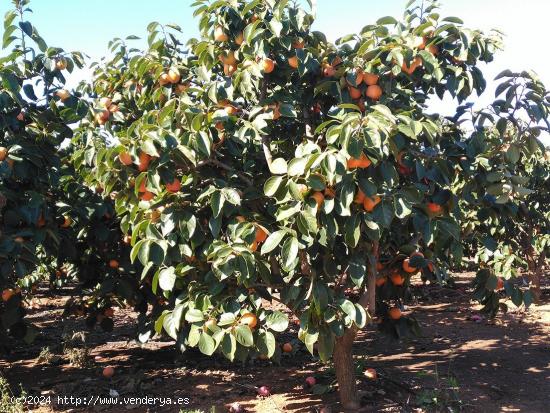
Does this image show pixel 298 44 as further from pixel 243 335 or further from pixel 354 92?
pixel 243 335

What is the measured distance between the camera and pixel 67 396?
11.6 ft

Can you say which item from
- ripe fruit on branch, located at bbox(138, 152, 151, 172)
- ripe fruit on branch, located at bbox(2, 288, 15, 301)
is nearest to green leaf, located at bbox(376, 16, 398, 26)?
ripe fruit on branch, located at bbox(138, 152, 151, 172)

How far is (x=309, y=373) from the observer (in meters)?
4.00

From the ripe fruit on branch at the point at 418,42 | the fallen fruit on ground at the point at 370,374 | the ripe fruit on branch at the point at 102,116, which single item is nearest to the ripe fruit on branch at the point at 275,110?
the ripe fruit on branch at the point at 418,42

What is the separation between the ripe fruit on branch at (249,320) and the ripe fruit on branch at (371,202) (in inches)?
30.3

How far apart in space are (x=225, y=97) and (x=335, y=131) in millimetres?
A: 827

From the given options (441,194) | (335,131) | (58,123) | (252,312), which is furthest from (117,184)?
(441,194)

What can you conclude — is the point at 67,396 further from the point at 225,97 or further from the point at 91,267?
the point at 225,97

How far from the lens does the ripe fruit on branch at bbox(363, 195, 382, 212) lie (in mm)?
2313

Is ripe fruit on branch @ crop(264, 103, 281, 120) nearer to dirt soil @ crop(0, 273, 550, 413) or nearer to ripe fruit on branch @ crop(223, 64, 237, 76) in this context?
ripe fruit on branch @ crop(223, 64, 237, 76)

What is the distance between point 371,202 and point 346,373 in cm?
140

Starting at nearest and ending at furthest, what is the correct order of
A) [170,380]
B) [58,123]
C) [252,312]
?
[252,312], [58,123], [170,380]

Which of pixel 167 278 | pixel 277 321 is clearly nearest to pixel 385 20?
pixel 277 321

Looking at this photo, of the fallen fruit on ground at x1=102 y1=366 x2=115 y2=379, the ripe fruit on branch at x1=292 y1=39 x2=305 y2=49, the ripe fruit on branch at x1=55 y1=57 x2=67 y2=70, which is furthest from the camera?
the fallen fruit on ground at x1=102 y1=366 x2=115 y2=379
